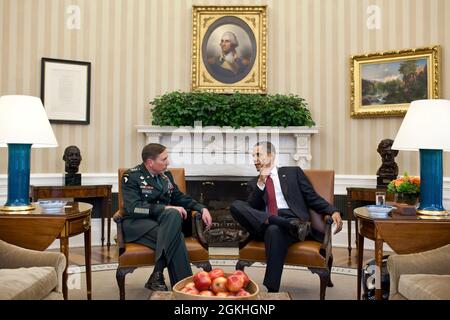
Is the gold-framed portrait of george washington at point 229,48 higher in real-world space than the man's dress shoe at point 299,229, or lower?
higher

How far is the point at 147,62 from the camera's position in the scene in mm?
6434

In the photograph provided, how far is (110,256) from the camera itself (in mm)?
5328

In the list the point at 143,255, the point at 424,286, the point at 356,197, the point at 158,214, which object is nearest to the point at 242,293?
the point at 424,286

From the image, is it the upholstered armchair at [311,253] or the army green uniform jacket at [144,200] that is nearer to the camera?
the upholstered armchair at [311,253]

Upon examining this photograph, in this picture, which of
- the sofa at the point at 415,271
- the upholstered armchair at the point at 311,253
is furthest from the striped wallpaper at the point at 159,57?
the sofa at the point at 415,271

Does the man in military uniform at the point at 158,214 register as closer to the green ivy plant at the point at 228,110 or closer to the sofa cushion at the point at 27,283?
the sofa cushion at the point at 27,283

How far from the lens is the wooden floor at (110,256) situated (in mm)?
5031

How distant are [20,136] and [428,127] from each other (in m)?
2.84

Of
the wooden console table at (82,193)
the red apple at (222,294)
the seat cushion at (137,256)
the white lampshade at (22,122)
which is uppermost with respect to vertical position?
the white lampshade at (22,122)

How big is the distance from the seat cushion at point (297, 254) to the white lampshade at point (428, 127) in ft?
3.42

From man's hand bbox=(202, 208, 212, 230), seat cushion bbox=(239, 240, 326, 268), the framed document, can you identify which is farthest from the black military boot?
the framed document

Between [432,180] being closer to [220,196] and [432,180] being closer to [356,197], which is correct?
[356,197]
